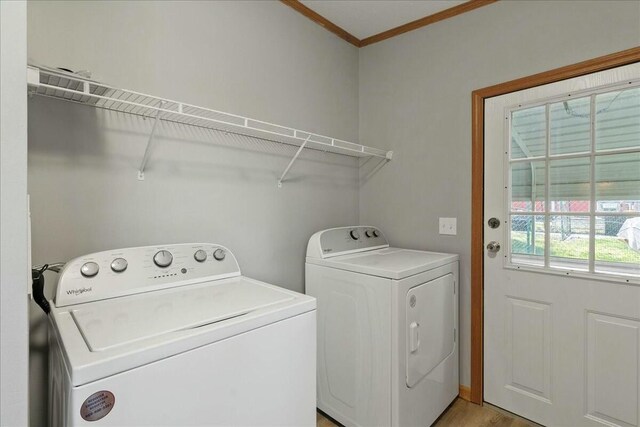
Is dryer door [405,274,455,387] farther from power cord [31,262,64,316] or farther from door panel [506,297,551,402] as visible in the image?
power cord [31,262,64,316]

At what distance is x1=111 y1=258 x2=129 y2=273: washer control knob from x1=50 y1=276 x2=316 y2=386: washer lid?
10 centimetres

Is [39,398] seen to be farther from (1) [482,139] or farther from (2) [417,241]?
(1) [482,139]

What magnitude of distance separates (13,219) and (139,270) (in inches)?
27.1

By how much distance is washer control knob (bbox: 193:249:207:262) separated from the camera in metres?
1.39

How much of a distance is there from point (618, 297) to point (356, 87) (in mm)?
2086

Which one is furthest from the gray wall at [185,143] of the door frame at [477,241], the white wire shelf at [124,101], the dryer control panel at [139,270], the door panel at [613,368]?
the door panel at [613,368]

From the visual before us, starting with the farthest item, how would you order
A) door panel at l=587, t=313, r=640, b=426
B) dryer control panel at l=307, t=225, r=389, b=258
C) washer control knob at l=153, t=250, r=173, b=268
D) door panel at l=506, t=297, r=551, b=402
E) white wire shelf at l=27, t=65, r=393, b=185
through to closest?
dryer control panel at l=307, t=225, r=389, b=258
door panel at l=506, t=297, r=551, b=402
door panel at l=587, t=313, r=640, b=426
washer control knob at l=153, t=250, r=173, b=268
white wire shelf at l=27, t=65, r=393, b=185

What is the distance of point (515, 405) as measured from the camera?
6.19 ft

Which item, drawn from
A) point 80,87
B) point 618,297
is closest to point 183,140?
point 80,87

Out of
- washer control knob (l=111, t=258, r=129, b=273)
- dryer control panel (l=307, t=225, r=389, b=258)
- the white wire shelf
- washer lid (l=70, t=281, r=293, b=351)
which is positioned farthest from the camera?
dryer control panel (l=307, t=225, r=389, b=258)

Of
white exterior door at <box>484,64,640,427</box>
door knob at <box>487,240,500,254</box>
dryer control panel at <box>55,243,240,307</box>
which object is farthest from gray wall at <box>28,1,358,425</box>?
white exterior door at <box>484,64,640,427</box>

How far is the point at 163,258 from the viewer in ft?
4.24

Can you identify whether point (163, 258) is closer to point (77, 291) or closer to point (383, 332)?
point (77, 291)

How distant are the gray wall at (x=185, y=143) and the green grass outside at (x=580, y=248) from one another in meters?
1.16
